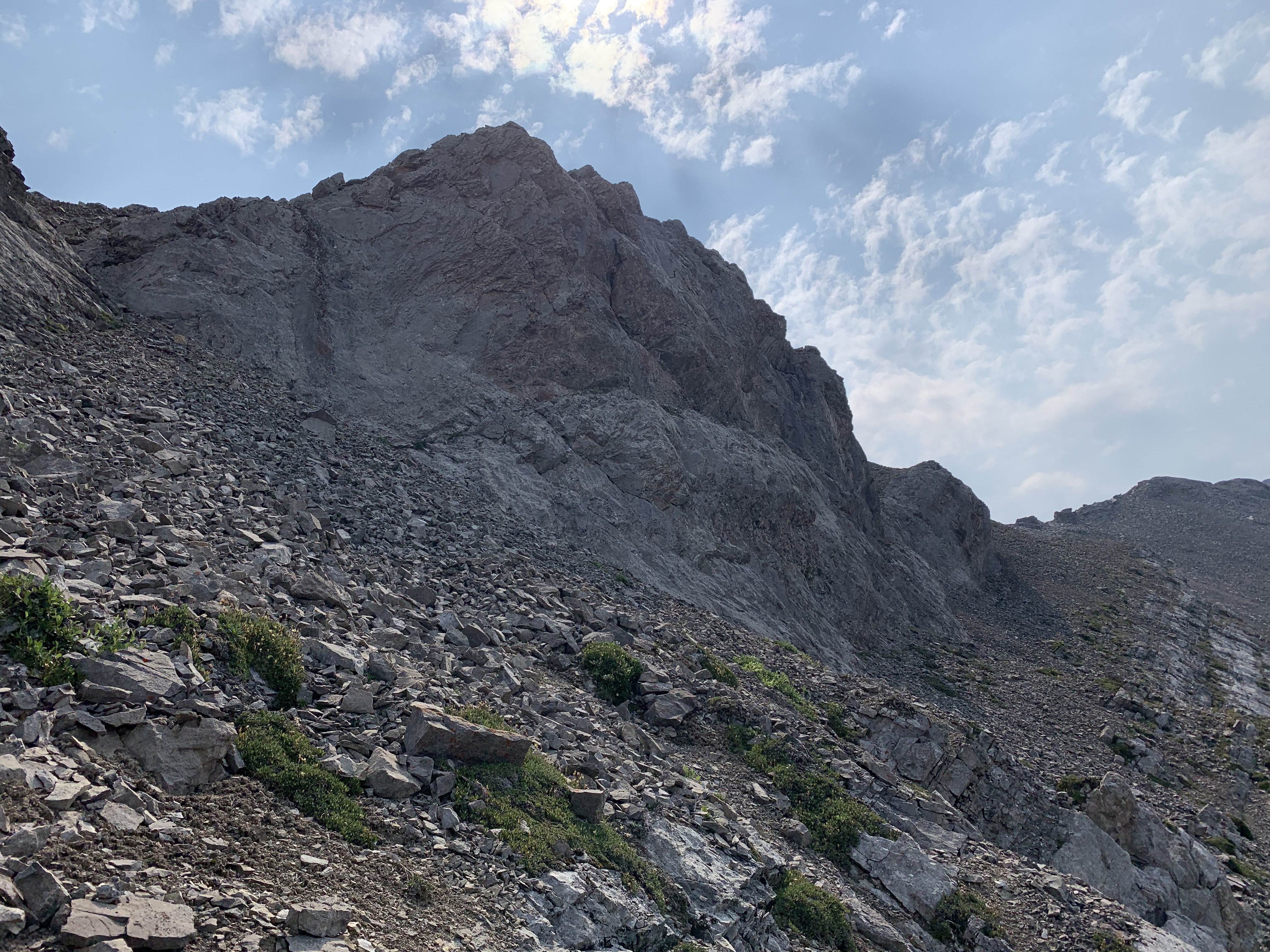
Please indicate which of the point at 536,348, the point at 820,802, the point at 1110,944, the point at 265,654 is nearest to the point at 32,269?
the point at 536,348

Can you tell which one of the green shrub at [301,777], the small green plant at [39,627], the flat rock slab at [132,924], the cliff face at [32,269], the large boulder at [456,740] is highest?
the cliff face at [32,269]

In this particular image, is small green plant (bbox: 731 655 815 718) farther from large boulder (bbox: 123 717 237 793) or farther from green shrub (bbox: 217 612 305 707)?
large boulder (bbox: 123 717 237 793)

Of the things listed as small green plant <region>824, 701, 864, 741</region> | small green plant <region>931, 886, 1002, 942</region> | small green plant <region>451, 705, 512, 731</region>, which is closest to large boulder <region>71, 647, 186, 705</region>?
small green plant <region>451, 705, 512, 731</region>

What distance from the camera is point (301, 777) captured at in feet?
31.7

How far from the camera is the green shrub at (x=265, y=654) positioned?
1117 centimetres

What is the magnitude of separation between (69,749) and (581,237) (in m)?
35.1

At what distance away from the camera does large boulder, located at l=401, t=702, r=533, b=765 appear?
11.2 metres

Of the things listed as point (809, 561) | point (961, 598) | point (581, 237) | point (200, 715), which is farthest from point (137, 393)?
point (961, 598)

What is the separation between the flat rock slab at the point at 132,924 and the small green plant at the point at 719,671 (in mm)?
14542

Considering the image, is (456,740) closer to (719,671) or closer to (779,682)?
(719,671)

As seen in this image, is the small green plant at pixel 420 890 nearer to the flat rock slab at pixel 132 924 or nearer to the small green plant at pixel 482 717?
the flat rock slab at pixel 132 924

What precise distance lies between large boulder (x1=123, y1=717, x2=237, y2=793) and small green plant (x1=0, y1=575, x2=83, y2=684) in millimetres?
1235

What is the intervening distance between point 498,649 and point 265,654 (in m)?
6.14

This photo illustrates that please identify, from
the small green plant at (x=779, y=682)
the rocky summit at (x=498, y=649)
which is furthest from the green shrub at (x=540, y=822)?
the small green plant at (x=779, y=682)
